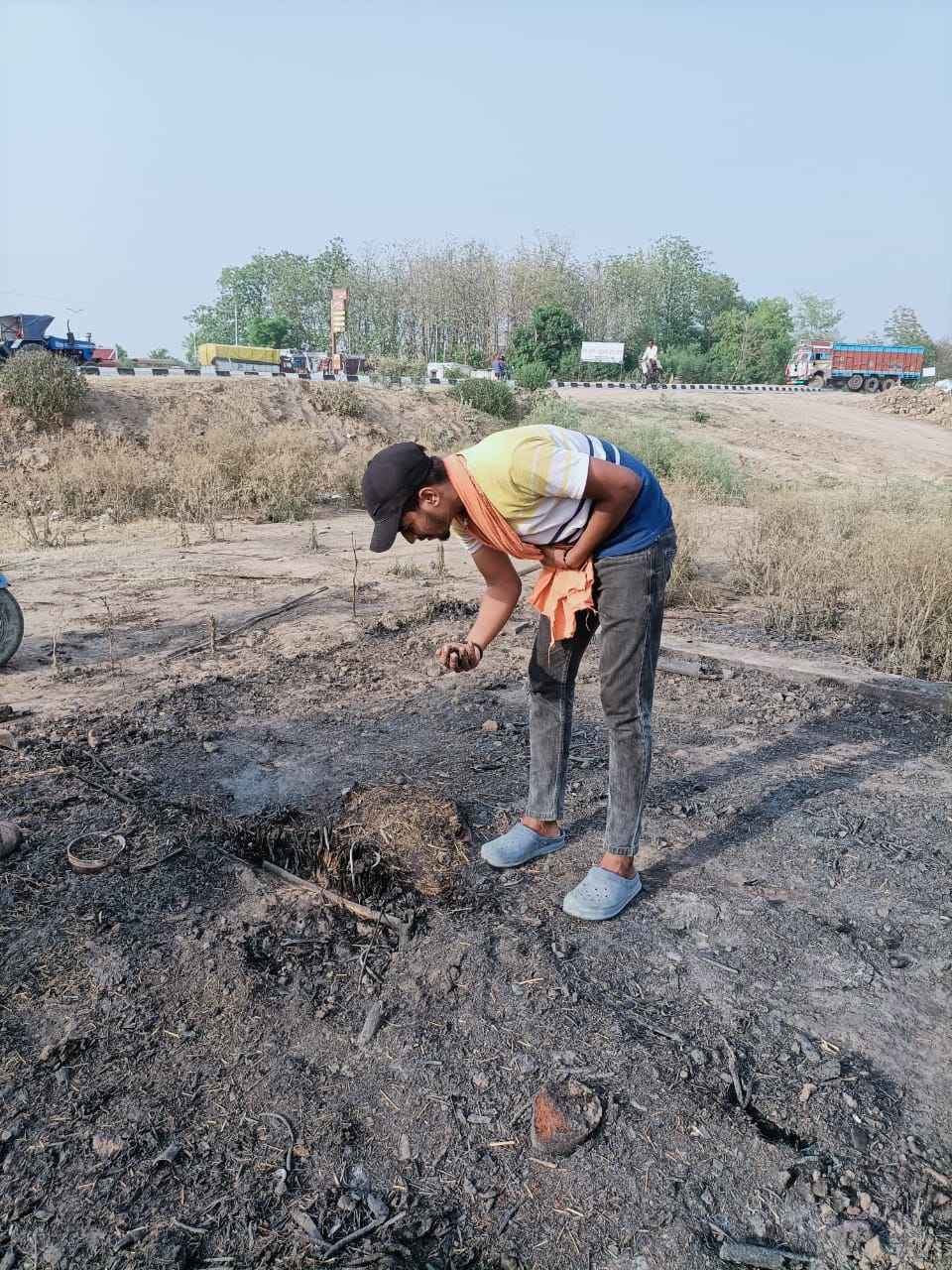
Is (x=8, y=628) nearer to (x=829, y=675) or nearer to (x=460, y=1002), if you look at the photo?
(x=460, y=1002)

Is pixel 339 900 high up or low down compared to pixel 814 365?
down

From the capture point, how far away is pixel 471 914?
2883mm

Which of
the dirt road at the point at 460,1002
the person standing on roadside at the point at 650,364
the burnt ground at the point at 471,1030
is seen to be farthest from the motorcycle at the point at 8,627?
the person standing on roadside at the point at 650,364

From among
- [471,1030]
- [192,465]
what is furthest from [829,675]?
[192,465]

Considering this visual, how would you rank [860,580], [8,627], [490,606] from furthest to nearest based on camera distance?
[860,580]
[8,627]
[490,606]

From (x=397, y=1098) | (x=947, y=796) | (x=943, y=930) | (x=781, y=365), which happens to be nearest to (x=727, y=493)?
(x=947, y=796)

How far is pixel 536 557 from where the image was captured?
2715 millimetres

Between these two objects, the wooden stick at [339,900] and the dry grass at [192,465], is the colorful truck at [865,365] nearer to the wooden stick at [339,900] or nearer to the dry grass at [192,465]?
the dry grass at [192,465]

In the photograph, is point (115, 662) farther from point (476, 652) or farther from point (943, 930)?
point (943, 930)

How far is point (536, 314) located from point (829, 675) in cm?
3176

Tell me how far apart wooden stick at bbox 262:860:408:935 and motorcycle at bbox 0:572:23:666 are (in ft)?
10.1

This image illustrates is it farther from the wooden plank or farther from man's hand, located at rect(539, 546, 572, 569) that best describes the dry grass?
man's hand, located at rect(539, 546, 572, 569)

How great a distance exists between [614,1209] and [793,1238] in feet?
1.20

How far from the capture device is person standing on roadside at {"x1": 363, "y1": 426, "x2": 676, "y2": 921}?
7.94ft
